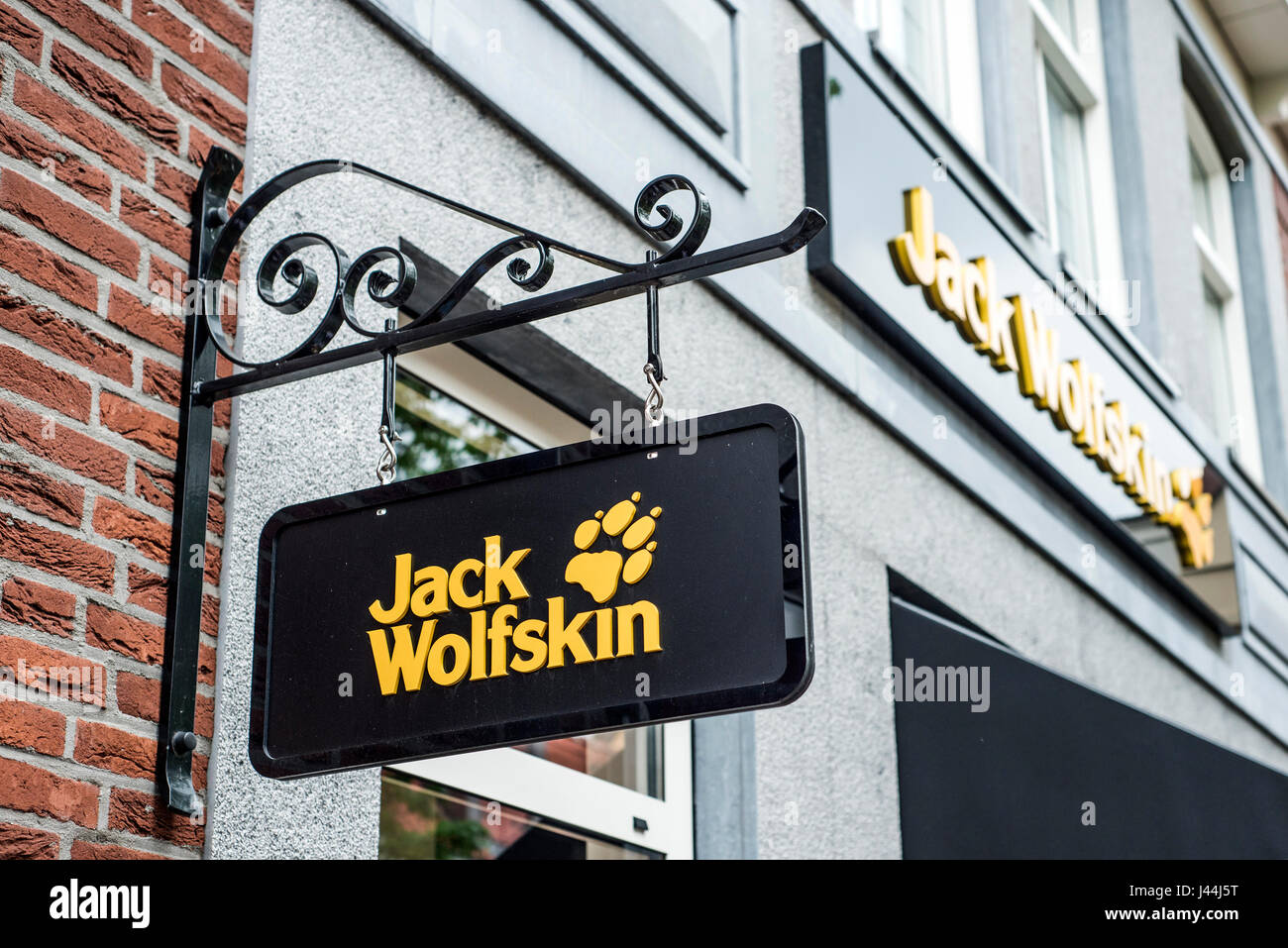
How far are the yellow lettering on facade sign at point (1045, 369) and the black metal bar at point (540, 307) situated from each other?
3517 mm

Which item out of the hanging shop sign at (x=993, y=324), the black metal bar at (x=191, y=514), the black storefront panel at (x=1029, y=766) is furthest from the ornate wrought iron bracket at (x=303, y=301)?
the black storefront panel at (x=1029, y=766)

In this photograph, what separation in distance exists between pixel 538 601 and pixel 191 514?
91cm

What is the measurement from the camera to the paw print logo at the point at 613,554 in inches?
98.0

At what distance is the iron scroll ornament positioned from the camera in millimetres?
2732

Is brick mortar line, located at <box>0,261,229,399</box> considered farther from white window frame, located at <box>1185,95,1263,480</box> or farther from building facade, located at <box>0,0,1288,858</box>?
white window frame, located at <box>1185,95,1263,480</box>

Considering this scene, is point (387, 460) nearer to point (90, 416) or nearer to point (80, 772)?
point (90, 416)

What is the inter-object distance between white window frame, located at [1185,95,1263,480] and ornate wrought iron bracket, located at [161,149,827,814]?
862cm

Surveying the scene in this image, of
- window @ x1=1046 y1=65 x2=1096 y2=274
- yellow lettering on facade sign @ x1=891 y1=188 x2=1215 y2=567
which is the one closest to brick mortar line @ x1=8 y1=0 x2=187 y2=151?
yellow lettering on facade sign @ x1=891 y1=188 x2=1215 y2=567

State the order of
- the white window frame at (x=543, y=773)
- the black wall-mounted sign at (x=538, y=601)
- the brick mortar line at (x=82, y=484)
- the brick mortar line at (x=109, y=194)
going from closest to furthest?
1. the black wall-mounted sign at (x=538, y=601)
2. the brick mortar line at (x=82, y=484)
3. the brick mortar line at (x=109, y=194)
4. the white window frame at (x=543, y=773)

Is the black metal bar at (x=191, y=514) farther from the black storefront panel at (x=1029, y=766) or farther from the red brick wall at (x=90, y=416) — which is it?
the black storefront panel at (x=1029, y=766)

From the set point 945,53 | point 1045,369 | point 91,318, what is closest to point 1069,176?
point 945,53
